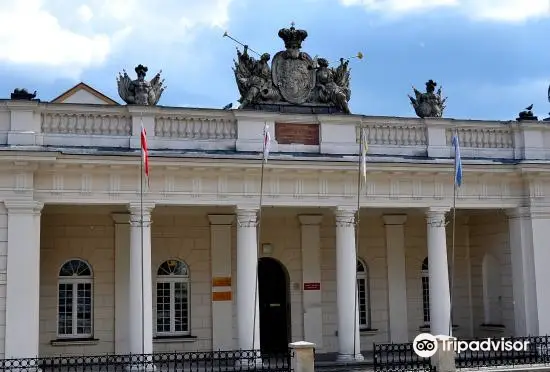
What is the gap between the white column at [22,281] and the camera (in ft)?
60.5

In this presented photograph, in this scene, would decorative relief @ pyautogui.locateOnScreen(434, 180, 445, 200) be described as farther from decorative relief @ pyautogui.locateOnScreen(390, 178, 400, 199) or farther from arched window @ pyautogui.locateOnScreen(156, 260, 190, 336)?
arched window @ pyautogui.locateOnScreen(156, 260, 190, 336)

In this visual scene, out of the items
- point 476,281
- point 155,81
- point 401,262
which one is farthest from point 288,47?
point 476,281

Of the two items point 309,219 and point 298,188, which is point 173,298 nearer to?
point 309,219

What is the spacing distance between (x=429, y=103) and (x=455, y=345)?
24.6ft

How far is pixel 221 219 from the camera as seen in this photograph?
23391 millimetres

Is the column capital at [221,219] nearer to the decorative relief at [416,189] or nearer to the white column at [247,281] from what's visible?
the white column at [247,281]

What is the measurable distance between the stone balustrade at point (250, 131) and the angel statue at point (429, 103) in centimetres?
38

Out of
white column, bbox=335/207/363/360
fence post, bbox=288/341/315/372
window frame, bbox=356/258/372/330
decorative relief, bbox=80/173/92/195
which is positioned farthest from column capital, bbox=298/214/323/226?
fence post, bbox=288/341/315/372

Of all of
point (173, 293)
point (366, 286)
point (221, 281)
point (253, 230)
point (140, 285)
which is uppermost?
point (253, 230)

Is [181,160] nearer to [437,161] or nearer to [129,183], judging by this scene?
[129,183]

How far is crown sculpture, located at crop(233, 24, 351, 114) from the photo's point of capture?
Answer: 21328 mm

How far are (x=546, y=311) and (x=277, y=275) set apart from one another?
7.62 meters

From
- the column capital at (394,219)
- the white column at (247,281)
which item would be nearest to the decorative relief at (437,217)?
the column capital at (394,219)

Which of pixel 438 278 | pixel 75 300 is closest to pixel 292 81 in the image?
pixel 438 278
